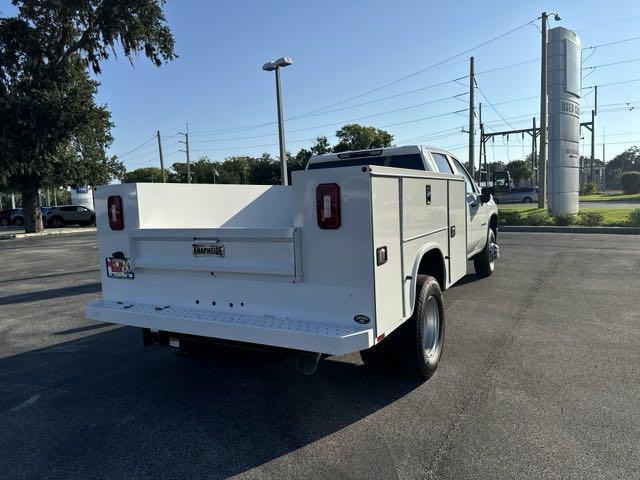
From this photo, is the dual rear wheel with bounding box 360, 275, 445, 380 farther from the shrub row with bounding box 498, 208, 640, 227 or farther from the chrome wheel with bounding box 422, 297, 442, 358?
the shrub row with bounding box 498, 208, 640, 227

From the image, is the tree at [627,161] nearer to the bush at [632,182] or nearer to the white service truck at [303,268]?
the bush at [632,182]

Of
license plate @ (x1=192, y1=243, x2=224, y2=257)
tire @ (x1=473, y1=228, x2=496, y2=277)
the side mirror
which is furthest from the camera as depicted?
tire @ (x1=473, y1=228, x2=496, y2=277)

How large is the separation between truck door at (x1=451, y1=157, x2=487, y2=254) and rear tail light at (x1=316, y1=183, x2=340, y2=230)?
3771 millimetres

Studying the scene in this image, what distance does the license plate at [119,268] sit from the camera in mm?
4200

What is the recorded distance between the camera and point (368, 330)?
316cm

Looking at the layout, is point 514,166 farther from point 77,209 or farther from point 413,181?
point 413,181

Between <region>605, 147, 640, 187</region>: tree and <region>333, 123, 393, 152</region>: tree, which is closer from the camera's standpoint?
<region>333, 123, 393, 152</region>: tree

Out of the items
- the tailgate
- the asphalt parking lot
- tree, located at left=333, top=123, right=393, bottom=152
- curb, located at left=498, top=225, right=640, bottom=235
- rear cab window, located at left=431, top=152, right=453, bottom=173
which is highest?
tree, located at left=333, top=123, right=393, bottom=152

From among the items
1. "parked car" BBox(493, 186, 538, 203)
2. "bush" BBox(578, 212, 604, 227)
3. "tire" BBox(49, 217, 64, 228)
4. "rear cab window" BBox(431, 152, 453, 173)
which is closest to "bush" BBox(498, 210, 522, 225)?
"bush" BBox(578, 212, 604, 227)

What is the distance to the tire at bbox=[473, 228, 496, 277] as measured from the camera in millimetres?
8578

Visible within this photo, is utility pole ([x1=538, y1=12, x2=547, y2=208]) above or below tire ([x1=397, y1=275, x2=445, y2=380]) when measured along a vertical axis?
above

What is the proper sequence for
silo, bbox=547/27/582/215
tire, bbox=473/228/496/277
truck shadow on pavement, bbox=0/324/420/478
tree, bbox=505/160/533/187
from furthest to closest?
1. tree, bbox=505/160/533/187
2. silo, bbox=547/27/582/215
3. tire, bbox=473/228/496/277
4. truck shadow on pavement, bbox=0/324/420/478

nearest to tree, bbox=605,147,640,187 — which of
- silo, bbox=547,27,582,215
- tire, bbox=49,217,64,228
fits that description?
silo, bbox=547,27,582,215

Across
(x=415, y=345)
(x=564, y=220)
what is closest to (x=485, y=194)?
(x=415, y=345)
